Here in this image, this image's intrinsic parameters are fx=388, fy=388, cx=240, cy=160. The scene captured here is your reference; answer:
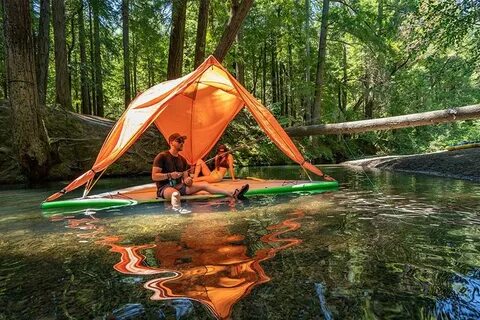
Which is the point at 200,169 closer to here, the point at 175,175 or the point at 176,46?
the point at 175,175

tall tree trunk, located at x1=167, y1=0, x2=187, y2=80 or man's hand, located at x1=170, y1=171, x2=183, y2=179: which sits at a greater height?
tall tree trunk, located at x1=167, y1=0, x2=187, y2=80

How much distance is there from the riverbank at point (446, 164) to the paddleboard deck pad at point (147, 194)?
316cm

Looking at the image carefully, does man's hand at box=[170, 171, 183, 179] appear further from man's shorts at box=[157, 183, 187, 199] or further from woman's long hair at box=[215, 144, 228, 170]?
woman's long hair at box=[215, 144, 228, 170]

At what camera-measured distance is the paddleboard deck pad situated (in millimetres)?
5965

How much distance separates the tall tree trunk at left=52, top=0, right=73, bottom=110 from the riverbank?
1067 centimetres

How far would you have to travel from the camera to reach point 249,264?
9.11 feet

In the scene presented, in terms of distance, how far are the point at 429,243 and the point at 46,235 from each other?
3.69 m

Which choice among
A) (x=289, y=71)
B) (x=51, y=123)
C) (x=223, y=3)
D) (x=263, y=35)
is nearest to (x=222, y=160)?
(x=51, y=123)

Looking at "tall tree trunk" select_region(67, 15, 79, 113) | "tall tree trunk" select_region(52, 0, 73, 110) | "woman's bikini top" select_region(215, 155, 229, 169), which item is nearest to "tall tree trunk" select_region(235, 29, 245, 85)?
"tall tree trunk" select_region(67, 15, 79, 113)

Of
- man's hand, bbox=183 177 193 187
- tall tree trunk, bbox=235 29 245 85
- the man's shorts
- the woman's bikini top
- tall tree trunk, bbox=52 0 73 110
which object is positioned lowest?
the man's shorts

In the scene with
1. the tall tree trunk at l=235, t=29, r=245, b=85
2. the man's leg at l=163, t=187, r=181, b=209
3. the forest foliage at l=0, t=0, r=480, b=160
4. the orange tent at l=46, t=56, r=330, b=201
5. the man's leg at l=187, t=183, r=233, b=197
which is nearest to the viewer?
the man's leg at l=163, t=187, r=181, b=209

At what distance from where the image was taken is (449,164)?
9.06 m

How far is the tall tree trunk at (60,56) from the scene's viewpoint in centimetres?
1274

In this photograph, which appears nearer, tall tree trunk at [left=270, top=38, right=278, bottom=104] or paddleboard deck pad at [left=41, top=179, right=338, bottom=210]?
paddleboard deck pad at [left=41, top=179, right=338, bottom=210]
